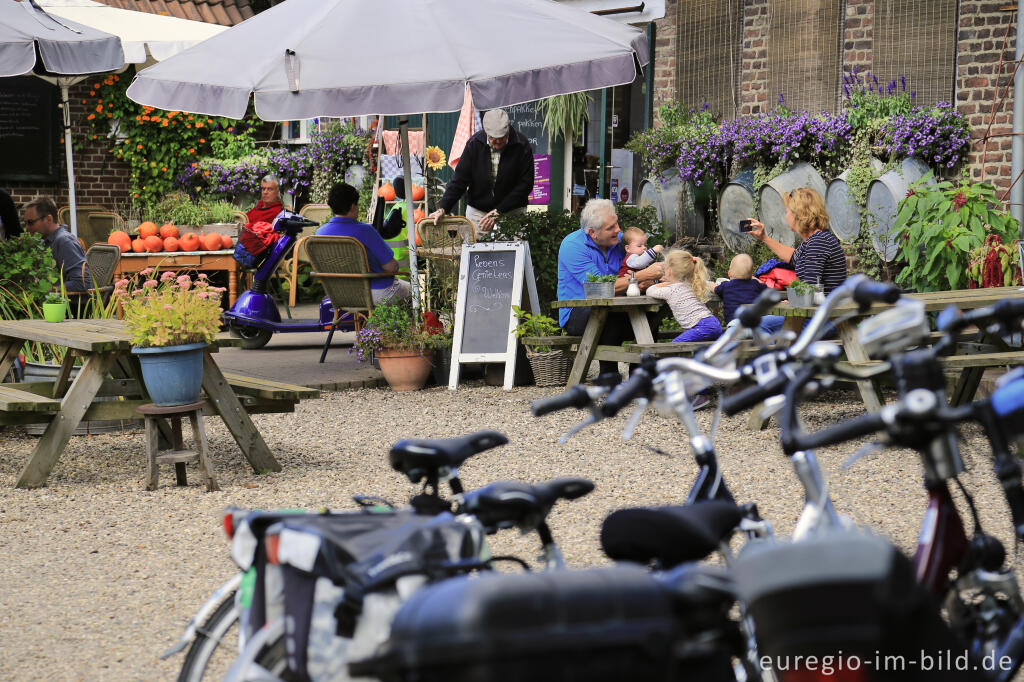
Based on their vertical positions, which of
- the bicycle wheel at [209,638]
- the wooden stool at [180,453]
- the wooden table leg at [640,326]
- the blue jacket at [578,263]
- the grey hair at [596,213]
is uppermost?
the grey hair at [596,213]

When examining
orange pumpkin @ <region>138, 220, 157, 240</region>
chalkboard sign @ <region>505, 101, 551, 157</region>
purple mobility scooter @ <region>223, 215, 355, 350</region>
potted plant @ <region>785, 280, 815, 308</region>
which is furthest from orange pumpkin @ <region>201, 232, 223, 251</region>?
potted plant @ <region>785, 280, 815, 308</region>

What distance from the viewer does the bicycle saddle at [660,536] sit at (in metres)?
2.19

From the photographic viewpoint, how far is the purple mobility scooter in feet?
34.5

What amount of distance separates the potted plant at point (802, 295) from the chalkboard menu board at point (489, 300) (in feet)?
8.01

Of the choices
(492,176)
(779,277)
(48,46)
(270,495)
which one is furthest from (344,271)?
(270,495)

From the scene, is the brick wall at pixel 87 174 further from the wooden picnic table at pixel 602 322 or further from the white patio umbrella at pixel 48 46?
the wooden picnic table at pixel 602 322

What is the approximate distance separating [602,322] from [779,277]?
4.23 ft

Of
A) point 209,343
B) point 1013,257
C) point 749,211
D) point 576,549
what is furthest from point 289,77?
point 749,211

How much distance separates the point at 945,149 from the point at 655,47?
4058 mm

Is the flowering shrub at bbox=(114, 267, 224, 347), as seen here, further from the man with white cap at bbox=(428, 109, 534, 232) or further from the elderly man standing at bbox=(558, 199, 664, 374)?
the man with white cap at bbox=(428, 109, 534, 232)

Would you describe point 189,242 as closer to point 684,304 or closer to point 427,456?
point 684,304

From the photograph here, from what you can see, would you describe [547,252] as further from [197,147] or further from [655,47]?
[197,147]

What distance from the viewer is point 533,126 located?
13625 millimetres

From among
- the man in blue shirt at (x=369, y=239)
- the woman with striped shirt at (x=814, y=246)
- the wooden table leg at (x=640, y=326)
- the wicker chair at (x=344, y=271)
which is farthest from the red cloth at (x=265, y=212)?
the woman with striped shirt at (x=814, y=246)
